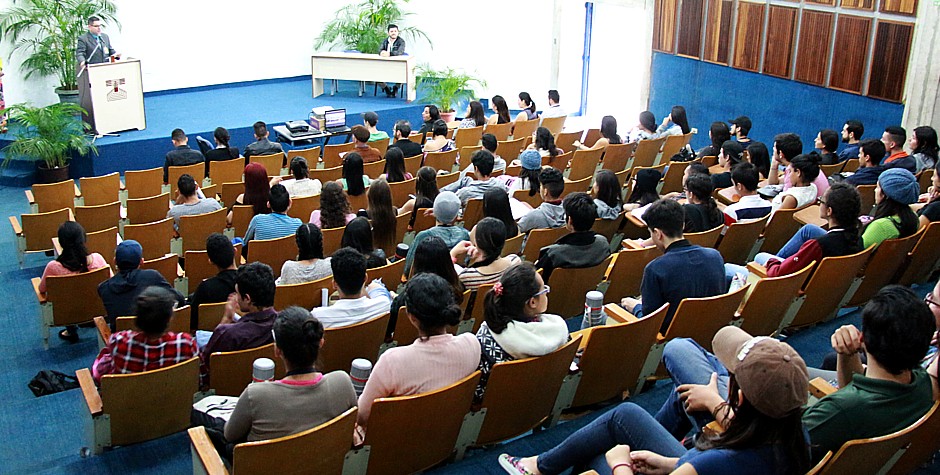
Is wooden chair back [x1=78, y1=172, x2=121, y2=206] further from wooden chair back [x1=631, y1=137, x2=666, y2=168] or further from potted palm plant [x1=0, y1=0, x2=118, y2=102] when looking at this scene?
wooden chair back [x1=631, y1=137, x2=666, y2=168]

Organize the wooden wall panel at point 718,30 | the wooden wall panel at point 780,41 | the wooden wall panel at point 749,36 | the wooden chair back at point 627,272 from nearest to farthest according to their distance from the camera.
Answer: the wooden chair back at point 627,272, the wooden wall panel at point 780,41, the wooden wall panel at point 749,36, the wooden wall panel at point 718,30

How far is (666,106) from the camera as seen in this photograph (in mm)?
11961

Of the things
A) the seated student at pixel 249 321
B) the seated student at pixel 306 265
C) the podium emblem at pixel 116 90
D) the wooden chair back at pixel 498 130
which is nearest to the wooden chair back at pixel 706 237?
the seated student at pixel 306 265

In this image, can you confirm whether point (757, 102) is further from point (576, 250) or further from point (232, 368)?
point (232, 368)

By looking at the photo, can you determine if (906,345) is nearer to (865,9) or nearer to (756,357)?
(756,357)

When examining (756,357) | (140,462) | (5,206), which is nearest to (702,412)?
(756,357)

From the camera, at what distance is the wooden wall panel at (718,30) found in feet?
35.0

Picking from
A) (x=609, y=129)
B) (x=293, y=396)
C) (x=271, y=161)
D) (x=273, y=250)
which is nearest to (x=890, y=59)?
(x=609, y=129)

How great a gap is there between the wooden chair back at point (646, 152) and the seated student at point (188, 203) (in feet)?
14.2

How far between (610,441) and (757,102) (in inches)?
331

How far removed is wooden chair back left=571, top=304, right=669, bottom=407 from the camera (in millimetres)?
3562

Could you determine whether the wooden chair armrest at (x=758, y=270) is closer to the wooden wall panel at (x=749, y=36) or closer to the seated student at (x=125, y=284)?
the seated student at (x=125, y=284)

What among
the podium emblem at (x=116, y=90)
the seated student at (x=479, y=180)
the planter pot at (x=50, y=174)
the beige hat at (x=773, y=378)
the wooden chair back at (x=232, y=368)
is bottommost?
the planter pot at (x=50, y=174)

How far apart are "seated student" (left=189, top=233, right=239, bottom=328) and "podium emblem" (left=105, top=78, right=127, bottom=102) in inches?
275
